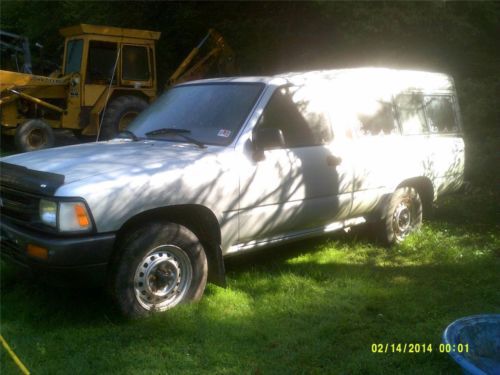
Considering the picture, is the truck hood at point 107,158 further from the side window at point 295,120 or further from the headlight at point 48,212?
the side window at point 295,120

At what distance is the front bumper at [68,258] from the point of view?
12.3 feet

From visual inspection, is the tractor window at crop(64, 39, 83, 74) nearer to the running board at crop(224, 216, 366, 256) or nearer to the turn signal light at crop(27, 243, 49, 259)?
the running board at crop(224, 216, 366, 256)

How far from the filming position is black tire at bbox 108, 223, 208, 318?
4023 millimetres

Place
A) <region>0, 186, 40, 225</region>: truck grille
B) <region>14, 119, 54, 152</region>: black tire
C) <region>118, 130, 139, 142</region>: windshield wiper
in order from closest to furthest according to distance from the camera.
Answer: <region>0, 186, 40, 225</region>: truck grille → <region>118, 130, 139, 142</region>: windshield wiper → <region>14, 119, 54, 152</region>: black tire

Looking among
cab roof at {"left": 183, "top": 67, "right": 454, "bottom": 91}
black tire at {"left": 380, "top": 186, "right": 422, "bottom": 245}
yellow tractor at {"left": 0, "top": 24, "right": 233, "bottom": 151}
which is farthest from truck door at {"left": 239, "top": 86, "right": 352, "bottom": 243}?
yellow tractor at {"left": 0, "top": 24, "right": 233, "bottom": 151}

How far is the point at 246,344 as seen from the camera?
3918mm

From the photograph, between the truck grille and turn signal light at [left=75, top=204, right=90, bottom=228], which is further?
the truck grille

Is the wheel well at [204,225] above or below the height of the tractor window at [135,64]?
below

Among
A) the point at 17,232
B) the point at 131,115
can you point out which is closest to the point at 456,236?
the point at 17,232

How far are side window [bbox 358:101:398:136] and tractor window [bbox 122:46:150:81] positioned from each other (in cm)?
832

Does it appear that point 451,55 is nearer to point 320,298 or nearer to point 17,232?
point 320,298

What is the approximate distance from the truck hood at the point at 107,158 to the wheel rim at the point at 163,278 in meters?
0.66

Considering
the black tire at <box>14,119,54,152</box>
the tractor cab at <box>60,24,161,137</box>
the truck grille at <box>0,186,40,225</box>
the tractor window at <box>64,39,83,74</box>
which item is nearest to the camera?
the truck grille at <box>0,186,40,225</box>

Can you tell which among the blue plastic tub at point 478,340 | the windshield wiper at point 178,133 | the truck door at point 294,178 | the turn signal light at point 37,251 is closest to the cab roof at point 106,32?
the windshield wiper at point 178,133
